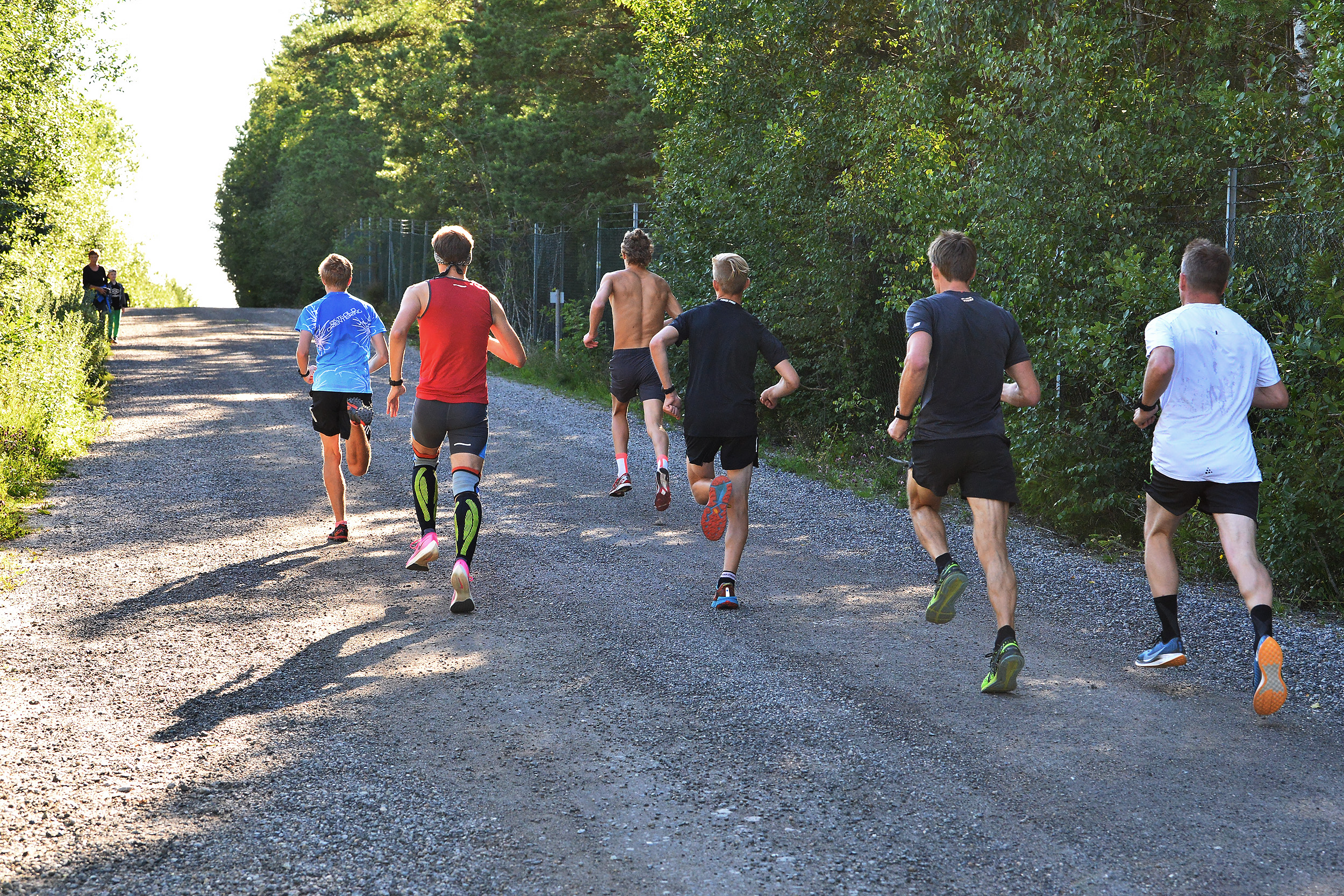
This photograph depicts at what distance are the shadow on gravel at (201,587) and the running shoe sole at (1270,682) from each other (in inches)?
215

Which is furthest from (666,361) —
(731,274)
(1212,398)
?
(1212,398)

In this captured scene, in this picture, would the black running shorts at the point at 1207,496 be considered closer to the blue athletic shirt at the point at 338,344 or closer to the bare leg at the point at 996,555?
the bare leg at the point at 996,555

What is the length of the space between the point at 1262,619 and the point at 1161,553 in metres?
0.68

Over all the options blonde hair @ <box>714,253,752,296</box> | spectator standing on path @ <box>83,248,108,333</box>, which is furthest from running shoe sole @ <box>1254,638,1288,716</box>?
spectator standing on path @ <box>83,248,108,333</box>

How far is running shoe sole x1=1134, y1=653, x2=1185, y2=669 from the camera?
536 centimetres

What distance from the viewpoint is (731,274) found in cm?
664

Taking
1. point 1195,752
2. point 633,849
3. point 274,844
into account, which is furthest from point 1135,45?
point 274,844

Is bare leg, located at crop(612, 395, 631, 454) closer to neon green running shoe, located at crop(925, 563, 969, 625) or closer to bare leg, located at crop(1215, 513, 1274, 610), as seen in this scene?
neon green running shoe, located at crop(925, 563, 969, 625)

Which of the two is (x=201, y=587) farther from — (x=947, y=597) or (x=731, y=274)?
(x=947, y=597)

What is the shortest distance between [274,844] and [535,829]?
83cm

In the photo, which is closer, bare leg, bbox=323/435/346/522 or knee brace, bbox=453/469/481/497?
knee brace, bbox=453/469/481/497

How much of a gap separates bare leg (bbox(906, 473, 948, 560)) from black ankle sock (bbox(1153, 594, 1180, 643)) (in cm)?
107

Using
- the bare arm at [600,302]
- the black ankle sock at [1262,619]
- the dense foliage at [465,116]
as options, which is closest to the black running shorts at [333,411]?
the bare arm at [600,302]

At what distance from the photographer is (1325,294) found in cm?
653
